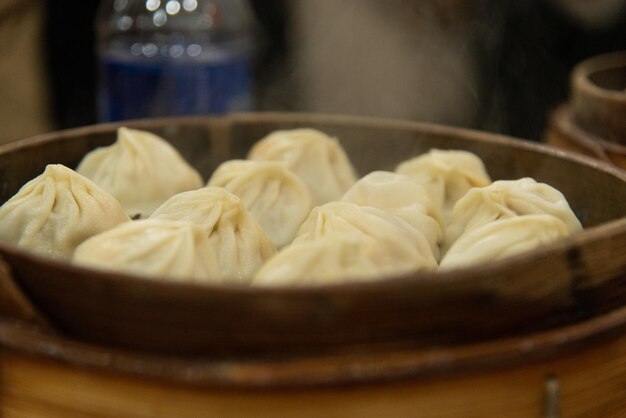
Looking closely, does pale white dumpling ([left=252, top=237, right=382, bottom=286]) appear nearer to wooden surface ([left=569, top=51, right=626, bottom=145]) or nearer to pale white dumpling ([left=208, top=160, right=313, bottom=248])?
pale white dumpling ([left=208, top=160, right=313, bottom=248])

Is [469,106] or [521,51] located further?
[521,51]

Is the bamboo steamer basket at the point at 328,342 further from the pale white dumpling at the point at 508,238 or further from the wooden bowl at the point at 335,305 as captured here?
the pale white dumpling at the point at 508,238

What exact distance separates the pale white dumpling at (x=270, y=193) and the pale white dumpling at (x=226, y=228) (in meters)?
0.26

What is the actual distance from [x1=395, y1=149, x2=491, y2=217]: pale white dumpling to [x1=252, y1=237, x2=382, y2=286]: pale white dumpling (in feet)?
2.46

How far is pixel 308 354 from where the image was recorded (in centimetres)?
108

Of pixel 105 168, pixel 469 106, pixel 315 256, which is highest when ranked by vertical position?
pixel 315 256

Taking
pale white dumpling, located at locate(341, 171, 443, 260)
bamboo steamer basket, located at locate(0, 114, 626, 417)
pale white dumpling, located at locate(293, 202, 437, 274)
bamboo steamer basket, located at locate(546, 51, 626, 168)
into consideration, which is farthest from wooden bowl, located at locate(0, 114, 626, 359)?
bamboo steamer basket, located at locate(546, 51, 626, 168)

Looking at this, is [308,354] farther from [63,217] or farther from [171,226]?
[63,217]

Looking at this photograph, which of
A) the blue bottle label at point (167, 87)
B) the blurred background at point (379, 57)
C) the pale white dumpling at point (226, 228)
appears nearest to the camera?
the pale white dumpling at point (226, 228)

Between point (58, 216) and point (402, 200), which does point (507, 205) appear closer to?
point (402, 200)

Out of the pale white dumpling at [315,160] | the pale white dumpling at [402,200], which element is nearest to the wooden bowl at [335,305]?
the pale white dumpling at [402,200]

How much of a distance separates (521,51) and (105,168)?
2621 mm

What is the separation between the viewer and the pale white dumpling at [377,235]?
1.39m

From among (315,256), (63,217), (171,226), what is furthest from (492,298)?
(63,217)
